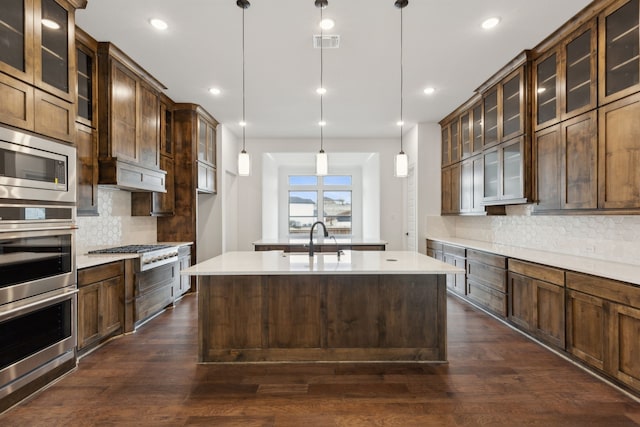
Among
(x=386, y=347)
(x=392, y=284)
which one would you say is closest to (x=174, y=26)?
(x=392, y=284)

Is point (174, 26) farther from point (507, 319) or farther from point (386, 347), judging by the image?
point (507, 319)

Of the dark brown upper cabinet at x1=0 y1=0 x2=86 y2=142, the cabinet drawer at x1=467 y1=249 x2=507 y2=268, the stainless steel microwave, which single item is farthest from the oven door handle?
the cabinet drawer at x1=467 y1=249 x2=507 y2=268

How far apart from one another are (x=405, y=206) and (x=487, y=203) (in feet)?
7.81

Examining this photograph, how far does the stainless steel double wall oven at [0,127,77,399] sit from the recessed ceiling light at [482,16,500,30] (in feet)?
11.7

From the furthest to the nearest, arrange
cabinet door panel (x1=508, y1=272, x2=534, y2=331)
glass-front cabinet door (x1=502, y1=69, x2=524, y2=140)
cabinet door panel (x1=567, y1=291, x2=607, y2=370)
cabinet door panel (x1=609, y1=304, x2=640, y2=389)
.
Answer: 1. glass-front cabinet door (x1=502, y1=69, x2=524, y2=140)
2. cabinet door panel (x1=508, y1=272, x2=534, y2=331)
3. cabinet door panel (x1=567, y1=291, x2=607, y2=370)
4. cabinet door panel (x1=609, y1=304, x2=640, y2=389)

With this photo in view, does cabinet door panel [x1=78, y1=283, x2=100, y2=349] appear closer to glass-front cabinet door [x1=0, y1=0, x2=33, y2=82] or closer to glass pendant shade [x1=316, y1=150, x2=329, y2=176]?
glass-front cabinet door [x1=0, y1=0, x2=33, y2=82]

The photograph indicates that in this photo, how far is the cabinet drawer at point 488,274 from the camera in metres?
3.68

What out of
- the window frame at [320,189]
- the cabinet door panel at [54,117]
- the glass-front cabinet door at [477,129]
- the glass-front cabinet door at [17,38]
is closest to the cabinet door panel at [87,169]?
the cabinet door panel at [54,117]

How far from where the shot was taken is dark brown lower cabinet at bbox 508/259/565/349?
2836mm

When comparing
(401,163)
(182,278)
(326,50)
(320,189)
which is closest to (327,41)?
(326,50)

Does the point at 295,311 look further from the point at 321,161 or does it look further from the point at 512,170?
the point at 512,170

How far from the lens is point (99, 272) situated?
307cm

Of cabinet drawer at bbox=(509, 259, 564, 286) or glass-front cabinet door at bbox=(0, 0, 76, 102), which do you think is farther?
cabinet drawer at bbox=(509, 259, 564, 286)

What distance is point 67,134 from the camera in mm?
2586
